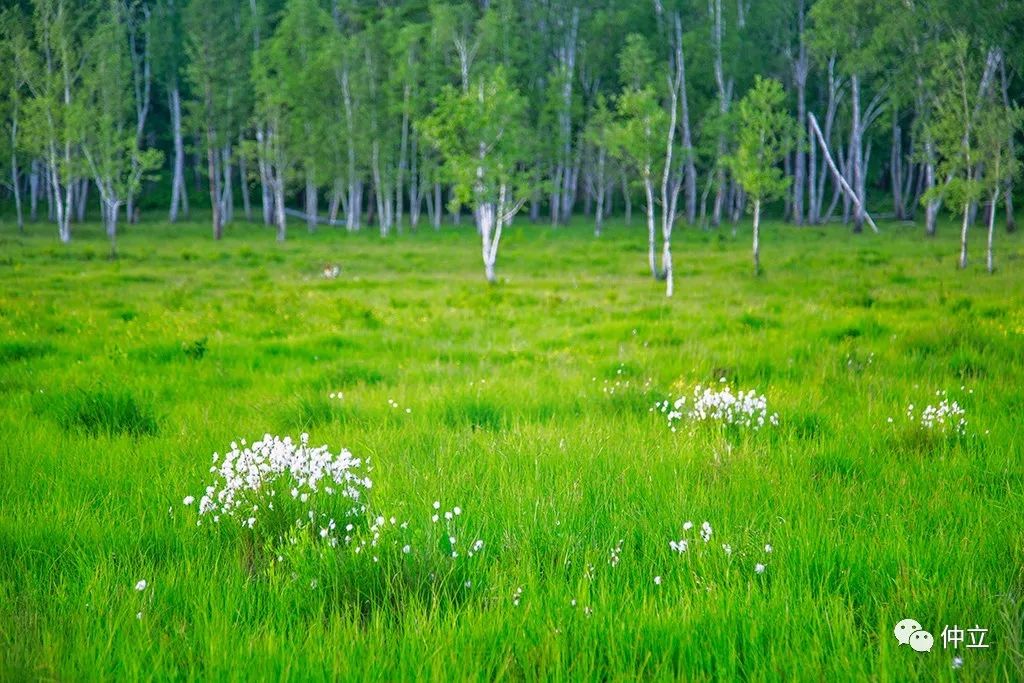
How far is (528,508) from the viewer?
4.22m

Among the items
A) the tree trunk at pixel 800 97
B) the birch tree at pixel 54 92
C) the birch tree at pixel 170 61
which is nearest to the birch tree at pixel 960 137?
the tree trunk at pixel 800 97

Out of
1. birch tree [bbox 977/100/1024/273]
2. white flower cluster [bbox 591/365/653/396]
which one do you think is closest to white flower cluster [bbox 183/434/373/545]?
white flower cluster [bbox 591/365/653/396]

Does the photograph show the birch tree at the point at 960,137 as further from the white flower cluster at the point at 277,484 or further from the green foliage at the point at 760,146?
the white flower cluster at the point at 277,484

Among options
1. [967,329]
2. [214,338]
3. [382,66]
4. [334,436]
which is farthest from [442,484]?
[382,66]

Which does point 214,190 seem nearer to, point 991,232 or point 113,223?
point 113,223

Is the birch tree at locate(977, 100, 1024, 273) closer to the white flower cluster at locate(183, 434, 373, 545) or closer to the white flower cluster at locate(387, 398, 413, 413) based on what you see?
the white flower cluster at locate(387, 398, 413, 413)

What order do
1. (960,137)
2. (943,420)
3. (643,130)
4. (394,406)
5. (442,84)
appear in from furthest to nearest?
(442,84), (960,137), (643,130), (394,406), (943,420)

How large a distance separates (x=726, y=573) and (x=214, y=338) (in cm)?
1054

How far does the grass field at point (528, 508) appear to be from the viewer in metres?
2.79

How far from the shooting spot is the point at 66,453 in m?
5.54

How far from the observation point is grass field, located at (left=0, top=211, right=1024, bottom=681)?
2.79m

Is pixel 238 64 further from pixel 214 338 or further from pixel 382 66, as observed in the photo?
pixel 214 338

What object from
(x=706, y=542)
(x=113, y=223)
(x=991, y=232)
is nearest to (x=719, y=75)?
(x=991, y=232)

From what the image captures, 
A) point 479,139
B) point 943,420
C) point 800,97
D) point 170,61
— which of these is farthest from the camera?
point 170,61
